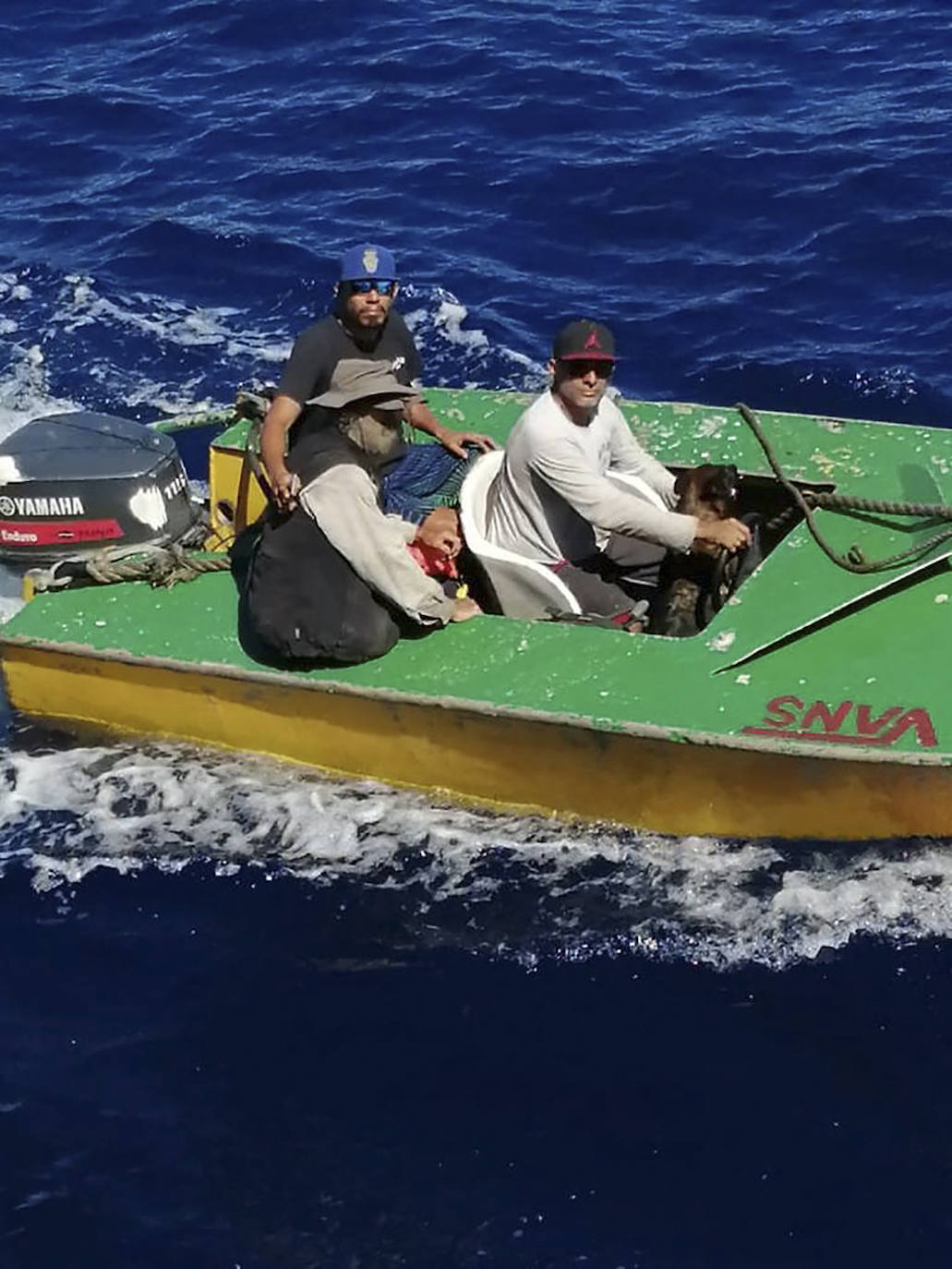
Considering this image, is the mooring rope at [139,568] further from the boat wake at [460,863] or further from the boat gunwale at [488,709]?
the boat wake at [460,863]

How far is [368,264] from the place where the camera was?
766cm

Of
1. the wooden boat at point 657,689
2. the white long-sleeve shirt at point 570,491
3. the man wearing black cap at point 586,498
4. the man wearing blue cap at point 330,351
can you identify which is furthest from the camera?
the man wearing blue cap at point 330,351

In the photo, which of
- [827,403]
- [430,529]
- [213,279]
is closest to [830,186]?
[827,403]

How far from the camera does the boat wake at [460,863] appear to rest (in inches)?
273

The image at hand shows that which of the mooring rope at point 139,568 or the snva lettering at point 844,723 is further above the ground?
the mooring rope at point 139,568

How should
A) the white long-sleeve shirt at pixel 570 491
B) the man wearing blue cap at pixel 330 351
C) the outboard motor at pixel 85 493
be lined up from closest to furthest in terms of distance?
1. the white long-sleeve shirt at pixel 570 491
2. the man wearing blue cap at pixel 330 351
3. the outboard motor at pixel 85 493

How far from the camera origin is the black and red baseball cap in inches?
276

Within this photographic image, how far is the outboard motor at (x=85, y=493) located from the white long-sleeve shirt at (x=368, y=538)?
45.2 inches

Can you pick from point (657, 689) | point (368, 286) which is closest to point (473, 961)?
point (657, 689)

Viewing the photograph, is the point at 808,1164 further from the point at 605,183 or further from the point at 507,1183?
the point at 605,183

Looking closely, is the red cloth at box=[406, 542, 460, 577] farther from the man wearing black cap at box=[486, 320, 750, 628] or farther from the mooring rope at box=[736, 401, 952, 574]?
the mooring rope at box=[736, 401, 952, 574]

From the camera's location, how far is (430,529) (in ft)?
25.2

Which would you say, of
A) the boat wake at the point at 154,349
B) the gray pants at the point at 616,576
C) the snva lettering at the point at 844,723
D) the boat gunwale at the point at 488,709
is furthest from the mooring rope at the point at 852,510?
the boat wake at the point at 154,349

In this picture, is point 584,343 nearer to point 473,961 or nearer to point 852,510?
point 852,510
